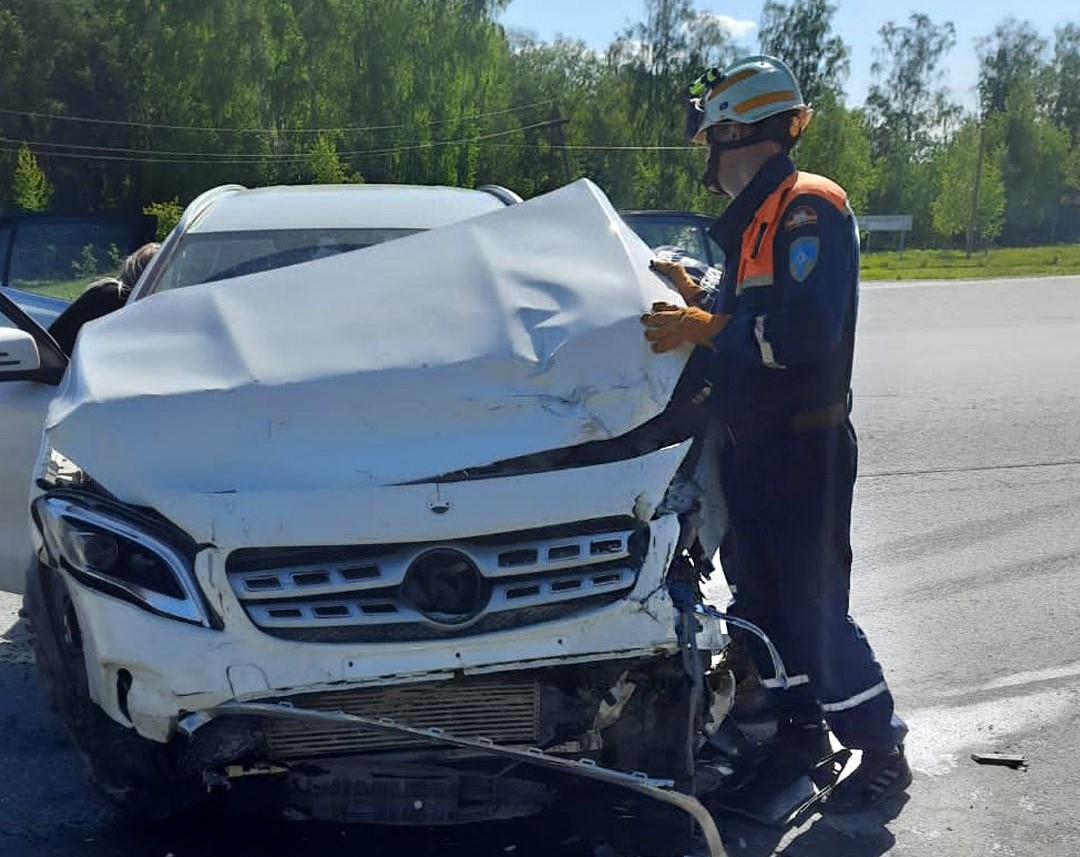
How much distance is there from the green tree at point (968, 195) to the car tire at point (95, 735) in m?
59.6

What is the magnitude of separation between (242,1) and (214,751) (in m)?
50.7

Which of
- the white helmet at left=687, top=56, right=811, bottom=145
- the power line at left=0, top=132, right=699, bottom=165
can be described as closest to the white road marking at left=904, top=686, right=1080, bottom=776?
the white helmet at left=687, top=56, right=811, bottom=145

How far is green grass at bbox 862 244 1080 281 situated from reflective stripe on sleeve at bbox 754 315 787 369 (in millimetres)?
36848

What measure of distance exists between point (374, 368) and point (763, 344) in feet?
3.53

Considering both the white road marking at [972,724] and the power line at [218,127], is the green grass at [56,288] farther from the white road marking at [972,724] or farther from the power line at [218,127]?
the power line at [218,127]

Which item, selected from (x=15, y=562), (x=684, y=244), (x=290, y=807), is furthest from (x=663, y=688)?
(x=684, y=244)

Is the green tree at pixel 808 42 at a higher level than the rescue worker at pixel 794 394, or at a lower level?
higher

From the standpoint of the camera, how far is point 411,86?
54125 millimetres

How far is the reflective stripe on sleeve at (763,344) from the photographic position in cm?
375

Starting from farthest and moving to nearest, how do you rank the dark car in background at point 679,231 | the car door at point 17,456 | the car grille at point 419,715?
1. the dark car in background at point 679,231
2. the car door at point 17,456
3. the car grille at point 419,715

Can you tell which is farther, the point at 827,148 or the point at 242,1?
the point at 827,148

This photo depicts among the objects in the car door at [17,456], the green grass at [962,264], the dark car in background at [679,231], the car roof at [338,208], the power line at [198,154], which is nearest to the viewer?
the car door at [17,456]

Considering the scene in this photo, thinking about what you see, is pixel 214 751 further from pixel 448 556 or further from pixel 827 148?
pixel 827 148

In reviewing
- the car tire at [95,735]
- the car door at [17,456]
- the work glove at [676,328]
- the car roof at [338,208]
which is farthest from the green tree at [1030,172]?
the car tire at [95,735]
